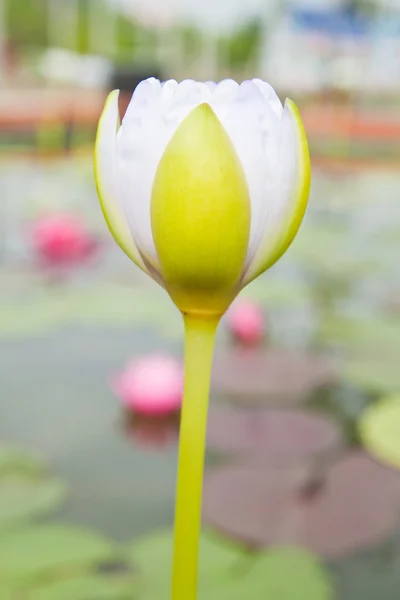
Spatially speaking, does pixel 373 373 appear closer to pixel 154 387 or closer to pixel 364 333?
pixel 364 333

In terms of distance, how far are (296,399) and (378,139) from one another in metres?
3.79

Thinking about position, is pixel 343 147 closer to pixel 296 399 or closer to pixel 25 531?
pixel 296 399

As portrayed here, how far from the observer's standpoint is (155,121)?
31 cm

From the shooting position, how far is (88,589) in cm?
54

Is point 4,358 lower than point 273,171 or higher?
lower

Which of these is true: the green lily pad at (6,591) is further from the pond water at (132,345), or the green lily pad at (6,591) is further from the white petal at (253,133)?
the white petal at (253,133)

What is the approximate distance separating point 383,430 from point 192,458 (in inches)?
19.4

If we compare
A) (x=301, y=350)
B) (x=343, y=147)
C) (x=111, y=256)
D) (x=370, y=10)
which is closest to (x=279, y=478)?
(x=301, y=350)

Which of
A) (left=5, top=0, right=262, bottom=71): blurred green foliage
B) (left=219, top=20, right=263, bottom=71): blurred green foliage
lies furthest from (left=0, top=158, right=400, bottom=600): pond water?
(left=5, top=0, right=262, bottom=71): blurred green foliage

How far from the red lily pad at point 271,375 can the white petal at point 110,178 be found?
1.85 feet

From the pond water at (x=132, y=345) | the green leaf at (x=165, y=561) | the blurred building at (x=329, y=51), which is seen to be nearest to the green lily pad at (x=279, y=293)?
the pond water at (x=132, y=345)

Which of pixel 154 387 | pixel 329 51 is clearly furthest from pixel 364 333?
pixel 329 51

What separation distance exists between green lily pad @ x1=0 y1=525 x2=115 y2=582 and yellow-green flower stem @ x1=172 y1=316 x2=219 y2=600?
257 millimetres

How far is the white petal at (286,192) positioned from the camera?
0.31 metres
